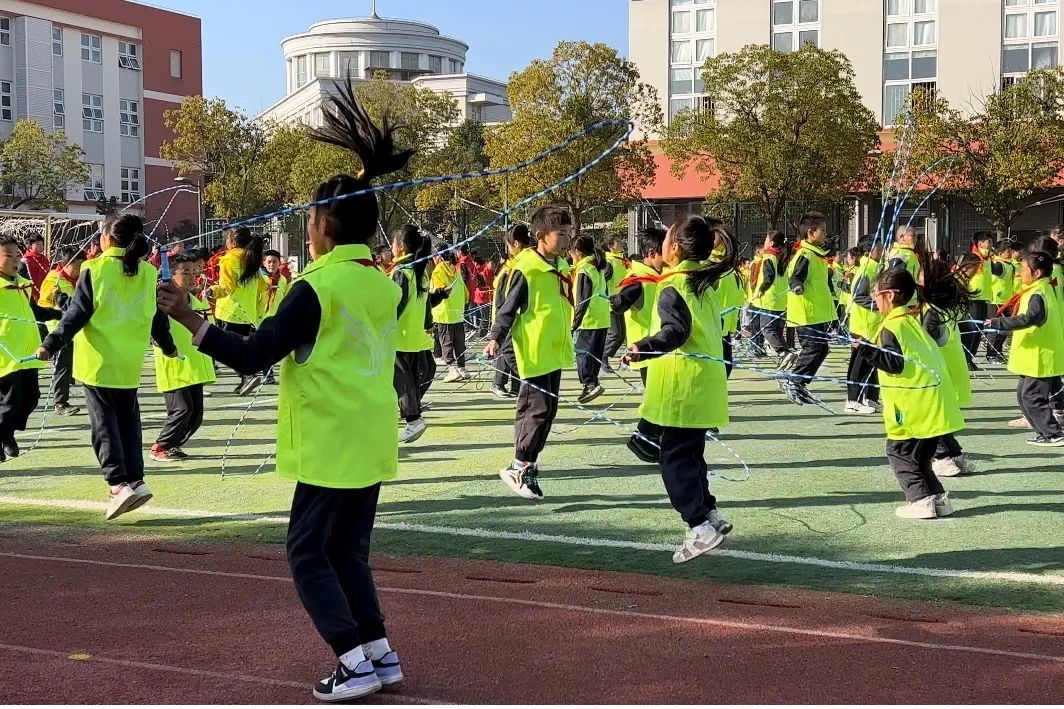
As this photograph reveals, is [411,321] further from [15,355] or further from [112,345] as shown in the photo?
[112,345]

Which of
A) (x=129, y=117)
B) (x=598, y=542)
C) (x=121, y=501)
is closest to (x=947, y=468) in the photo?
(x=598, y=542)

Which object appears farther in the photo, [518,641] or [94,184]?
[94,184]

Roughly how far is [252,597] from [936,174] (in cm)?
3050

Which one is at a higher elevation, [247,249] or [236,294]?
[247,249]

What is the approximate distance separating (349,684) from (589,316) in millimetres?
10141

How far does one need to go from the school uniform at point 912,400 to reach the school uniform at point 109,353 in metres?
4.39

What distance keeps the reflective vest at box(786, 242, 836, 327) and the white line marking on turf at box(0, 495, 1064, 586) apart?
6976 millimetres

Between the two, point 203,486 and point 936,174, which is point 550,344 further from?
point 936,174

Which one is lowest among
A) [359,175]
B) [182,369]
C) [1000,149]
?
[182,369]

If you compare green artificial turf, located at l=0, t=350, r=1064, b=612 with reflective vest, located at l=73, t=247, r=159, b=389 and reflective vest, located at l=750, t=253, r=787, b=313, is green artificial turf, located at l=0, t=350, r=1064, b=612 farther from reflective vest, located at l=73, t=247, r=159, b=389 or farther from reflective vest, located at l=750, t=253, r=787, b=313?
reflective vest, located at l=750, t=253, r=787, b=313

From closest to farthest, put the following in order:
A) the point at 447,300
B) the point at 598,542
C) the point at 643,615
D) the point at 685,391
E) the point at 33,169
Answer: the point at 643,615, the point at 685,391, the point at 598,542, the point at 447,300, the point at 33,169

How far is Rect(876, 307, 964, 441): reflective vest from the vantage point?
6949 millimetres

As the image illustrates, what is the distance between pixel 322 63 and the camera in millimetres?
118375

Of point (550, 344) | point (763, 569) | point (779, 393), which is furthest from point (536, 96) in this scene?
point (763, 569)
